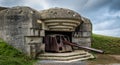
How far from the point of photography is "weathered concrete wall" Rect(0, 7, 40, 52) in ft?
36.7

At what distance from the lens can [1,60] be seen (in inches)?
369

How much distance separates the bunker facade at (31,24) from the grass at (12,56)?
9.9 inches

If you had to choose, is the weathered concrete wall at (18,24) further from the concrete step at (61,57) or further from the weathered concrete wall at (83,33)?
the weathered concrete wall at (83,33)

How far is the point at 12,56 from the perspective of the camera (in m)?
10.6

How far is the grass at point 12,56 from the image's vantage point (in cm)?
966

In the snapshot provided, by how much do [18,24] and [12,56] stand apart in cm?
148


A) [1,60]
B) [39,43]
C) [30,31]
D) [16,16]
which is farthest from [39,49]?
[1,60]

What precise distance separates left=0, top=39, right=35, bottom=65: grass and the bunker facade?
0.25 metres

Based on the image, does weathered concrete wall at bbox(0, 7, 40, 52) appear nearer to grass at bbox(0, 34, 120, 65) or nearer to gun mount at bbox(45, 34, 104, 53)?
grass at bbox(0, 34, 120, 65)

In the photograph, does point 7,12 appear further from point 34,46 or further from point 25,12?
point 34,46

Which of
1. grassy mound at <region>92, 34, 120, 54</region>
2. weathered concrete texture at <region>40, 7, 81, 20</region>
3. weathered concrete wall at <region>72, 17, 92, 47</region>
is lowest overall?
grassy mound at <region>92, 34, 120, 54</region>

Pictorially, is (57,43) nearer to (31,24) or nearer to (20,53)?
(31,24)

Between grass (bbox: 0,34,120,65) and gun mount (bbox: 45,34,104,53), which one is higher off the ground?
gun mount (bbox: 45,34,104,53)

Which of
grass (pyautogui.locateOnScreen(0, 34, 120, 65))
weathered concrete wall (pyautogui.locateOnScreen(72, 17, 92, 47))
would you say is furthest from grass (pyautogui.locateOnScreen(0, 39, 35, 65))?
weathered concrete wall (pyautogui.locateOnScreen(72, 17, 92, 47))
